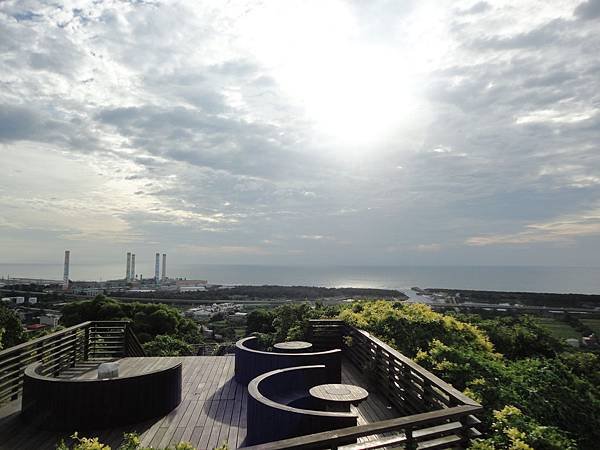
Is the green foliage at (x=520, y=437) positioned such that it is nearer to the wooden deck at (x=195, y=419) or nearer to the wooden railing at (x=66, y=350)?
the wooden deck at (x=195, y=419)

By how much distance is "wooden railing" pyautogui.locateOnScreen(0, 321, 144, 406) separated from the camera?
565cm

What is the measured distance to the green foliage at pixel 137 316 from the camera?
2238cm

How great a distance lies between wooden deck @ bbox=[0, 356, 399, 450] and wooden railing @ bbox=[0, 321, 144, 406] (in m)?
0.32

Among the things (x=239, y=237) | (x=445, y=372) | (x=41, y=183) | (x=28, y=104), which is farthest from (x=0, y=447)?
(x=239, y=237)

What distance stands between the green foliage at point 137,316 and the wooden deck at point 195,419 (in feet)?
53.8

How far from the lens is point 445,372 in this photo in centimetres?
525

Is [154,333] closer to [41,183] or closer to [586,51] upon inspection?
[41,183]

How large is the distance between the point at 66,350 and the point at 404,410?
645 centimetres

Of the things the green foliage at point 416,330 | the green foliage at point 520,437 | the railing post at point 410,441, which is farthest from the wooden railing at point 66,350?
the green foliage at point 520,437

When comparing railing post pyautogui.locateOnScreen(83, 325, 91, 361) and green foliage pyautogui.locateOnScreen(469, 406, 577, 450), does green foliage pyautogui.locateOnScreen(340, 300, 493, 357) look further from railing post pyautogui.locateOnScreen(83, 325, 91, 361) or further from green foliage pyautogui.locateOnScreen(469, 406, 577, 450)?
railing post pyautogui.locateOnScreen(83, 325, 91, 361)

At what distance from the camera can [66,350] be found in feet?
23.3

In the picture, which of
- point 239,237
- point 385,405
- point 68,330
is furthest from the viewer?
point 239,237

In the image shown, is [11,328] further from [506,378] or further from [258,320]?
[506,378]

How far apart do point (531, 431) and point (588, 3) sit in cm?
698
